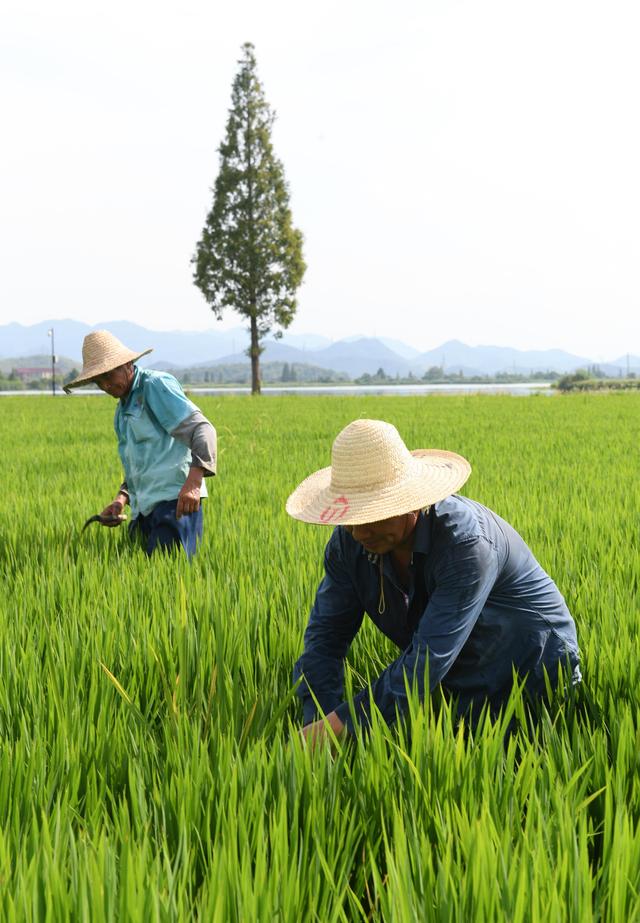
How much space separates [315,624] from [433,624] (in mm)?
422

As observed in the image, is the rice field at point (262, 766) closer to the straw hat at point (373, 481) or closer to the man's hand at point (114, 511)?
the man's hand at point (114, 511)

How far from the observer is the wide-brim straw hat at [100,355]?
3.38m

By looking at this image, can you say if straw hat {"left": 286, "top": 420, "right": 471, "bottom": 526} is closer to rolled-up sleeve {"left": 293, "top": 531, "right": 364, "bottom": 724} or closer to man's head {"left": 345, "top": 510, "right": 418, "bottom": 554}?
man's head {"left": 345, "top": 510, "right": 418, "bottom": 554}

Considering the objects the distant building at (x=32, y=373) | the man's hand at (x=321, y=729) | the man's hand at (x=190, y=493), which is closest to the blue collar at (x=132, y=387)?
the man's hand at (x=190, y=493)

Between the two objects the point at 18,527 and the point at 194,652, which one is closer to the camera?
the point at 194,652

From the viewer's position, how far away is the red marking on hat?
1.71 meters

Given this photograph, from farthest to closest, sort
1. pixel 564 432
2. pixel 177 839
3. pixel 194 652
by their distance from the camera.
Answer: pixel 564 432
pixel 194 652
pixel 177 839

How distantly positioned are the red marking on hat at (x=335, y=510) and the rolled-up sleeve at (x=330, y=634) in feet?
0.87

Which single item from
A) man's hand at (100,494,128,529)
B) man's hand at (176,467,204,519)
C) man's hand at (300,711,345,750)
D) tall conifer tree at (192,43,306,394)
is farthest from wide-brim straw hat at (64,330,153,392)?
Answer: tall conifer tree at (192,43,306,394)

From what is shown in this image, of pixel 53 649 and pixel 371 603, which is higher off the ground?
pixel 371 603

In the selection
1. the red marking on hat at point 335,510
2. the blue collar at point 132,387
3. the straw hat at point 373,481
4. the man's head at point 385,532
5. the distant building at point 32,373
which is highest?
the distant building at point 32,373

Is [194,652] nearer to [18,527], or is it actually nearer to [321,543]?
[321,543]

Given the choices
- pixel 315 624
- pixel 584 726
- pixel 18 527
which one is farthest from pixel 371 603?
pixel 18 527

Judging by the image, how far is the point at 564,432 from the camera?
1073 centimetres
